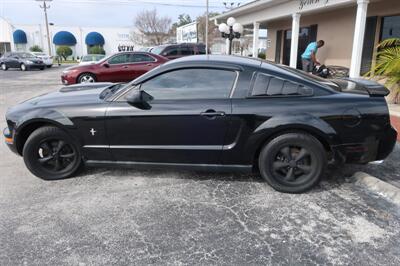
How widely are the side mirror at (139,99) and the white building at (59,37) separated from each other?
1761 inches

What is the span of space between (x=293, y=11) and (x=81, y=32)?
41816 millimetres

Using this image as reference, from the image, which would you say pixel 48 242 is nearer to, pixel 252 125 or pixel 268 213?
pixel 268 213

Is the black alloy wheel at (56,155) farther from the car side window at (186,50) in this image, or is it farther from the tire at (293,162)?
the car side window at (186,50)

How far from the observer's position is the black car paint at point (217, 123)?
3.51 meters

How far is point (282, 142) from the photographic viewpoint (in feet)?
11.7

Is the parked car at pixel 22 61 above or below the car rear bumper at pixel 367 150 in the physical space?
above

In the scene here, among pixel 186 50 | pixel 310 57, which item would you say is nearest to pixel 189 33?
pixel 186 50

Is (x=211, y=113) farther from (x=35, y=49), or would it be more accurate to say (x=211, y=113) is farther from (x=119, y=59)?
(x=35, y=49)

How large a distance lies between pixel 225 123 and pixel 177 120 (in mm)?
534

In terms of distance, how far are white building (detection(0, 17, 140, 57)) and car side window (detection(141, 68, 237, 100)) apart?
4467 centimetres

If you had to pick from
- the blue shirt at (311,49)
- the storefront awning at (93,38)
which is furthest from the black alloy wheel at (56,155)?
the storefront awning at (93,38)

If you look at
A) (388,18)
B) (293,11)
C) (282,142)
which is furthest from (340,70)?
(282,142)

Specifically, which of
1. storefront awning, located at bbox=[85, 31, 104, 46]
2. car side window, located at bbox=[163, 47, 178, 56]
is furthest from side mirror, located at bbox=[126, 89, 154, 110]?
storefront awning, located at bbox=[85, 31, 104, 46]

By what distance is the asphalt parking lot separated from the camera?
2650 mm
